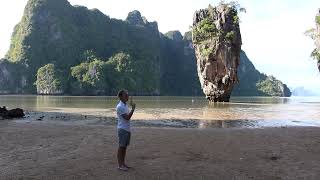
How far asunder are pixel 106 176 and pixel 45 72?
126 metres

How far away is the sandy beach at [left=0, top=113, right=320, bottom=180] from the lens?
316 inches

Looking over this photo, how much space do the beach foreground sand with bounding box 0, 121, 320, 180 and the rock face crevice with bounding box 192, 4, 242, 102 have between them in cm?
4458

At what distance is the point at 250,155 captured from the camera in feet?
32.7

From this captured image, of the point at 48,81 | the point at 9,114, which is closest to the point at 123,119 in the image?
the point at 9,114

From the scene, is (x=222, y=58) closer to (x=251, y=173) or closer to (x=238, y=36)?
(x=238, y=36)

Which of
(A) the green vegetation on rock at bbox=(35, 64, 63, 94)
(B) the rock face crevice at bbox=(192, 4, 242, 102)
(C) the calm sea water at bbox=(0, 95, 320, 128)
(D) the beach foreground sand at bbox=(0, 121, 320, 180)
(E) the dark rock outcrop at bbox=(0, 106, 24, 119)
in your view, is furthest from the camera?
(A) the green vegetation on rock at bbox=(35, 64, 63, 94)

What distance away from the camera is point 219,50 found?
58.0m

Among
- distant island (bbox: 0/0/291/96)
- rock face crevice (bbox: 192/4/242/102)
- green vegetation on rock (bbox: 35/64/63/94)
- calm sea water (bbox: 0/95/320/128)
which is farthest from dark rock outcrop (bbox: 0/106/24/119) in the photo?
green vegetation on rock (bbox: 35/64/63/94)

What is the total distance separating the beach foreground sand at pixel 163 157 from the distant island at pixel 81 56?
11277 cm

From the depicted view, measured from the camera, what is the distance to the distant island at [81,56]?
419ft

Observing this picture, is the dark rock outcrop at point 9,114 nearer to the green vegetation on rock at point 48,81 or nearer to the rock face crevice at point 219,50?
the rock face crevice at point 219,50

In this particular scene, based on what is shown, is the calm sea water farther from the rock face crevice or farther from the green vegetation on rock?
the green vegetation on rock

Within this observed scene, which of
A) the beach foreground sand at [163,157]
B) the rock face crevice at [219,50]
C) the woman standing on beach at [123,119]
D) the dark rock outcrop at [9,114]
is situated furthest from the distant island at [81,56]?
the woman standing on beach at [123,119]

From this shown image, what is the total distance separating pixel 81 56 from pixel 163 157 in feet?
452
